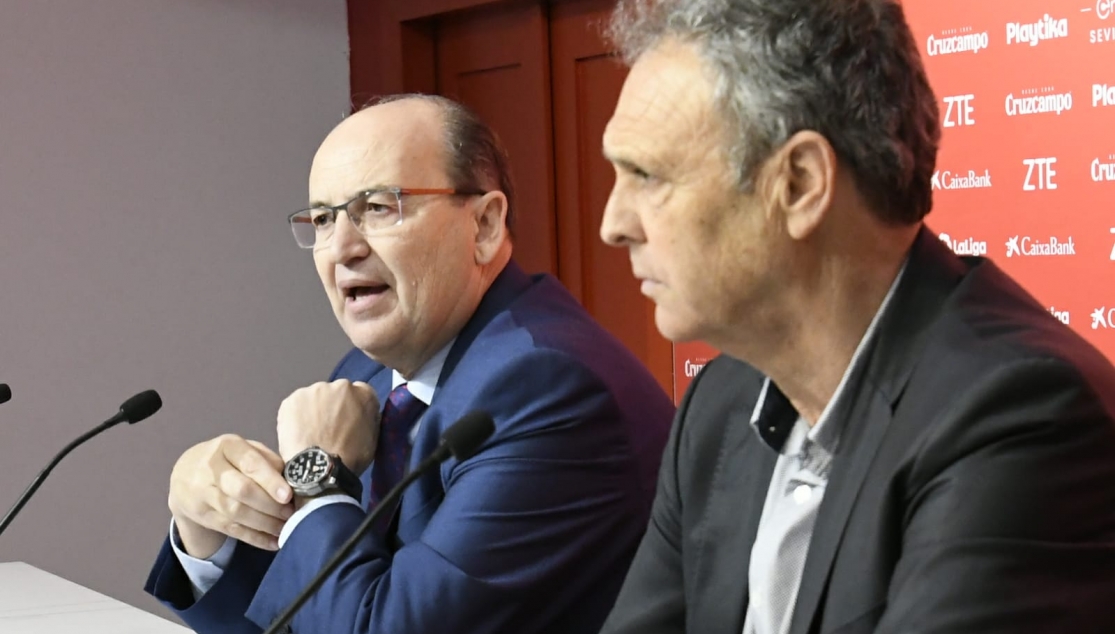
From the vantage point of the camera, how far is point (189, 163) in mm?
4133

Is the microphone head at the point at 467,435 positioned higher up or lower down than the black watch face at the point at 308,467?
higher up

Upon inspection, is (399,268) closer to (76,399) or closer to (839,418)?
(839,418)

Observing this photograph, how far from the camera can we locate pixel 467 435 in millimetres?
1378

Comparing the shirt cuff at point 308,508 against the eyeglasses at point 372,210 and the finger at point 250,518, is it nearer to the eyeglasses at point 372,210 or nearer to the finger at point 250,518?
the finger at point 250,518

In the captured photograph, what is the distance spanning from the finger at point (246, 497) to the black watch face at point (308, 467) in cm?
4

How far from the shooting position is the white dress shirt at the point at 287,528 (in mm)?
1765

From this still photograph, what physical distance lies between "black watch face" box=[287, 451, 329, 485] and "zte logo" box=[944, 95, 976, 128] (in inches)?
66.0

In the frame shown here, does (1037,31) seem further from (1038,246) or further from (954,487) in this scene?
(954,487)

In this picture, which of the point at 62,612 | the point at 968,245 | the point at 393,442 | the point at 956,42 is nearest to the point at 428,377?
the point at 393,442

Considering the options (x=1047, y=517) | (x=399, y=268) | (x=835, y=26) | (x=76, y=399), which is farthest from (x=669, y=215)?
(x=76, y=399)

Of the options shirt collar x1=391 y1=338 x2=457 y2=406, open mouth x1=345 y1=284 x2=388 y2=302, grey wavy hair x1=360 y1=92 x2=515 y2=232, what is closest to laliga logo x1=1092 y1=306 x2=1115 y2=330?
grey wavy hair x1=360 y1=92 x2=515 y2=232

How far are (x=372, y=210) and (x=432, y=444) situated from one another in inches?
15.6

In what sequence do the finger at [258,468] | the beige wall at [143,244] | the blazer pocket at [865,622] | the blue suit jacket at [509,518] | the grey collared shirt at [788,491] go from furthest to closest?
the beige wall at [143,244] < the finger at [258,468] < the blue suit jacket at [509,518] < the grey collared shirt at [788,491] < the blazer pocket at [865,622]

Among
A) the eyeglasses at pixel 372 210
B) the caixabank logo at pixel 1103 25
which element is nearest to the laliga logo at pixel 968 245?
the caixabank logo at pixel 1103 25
